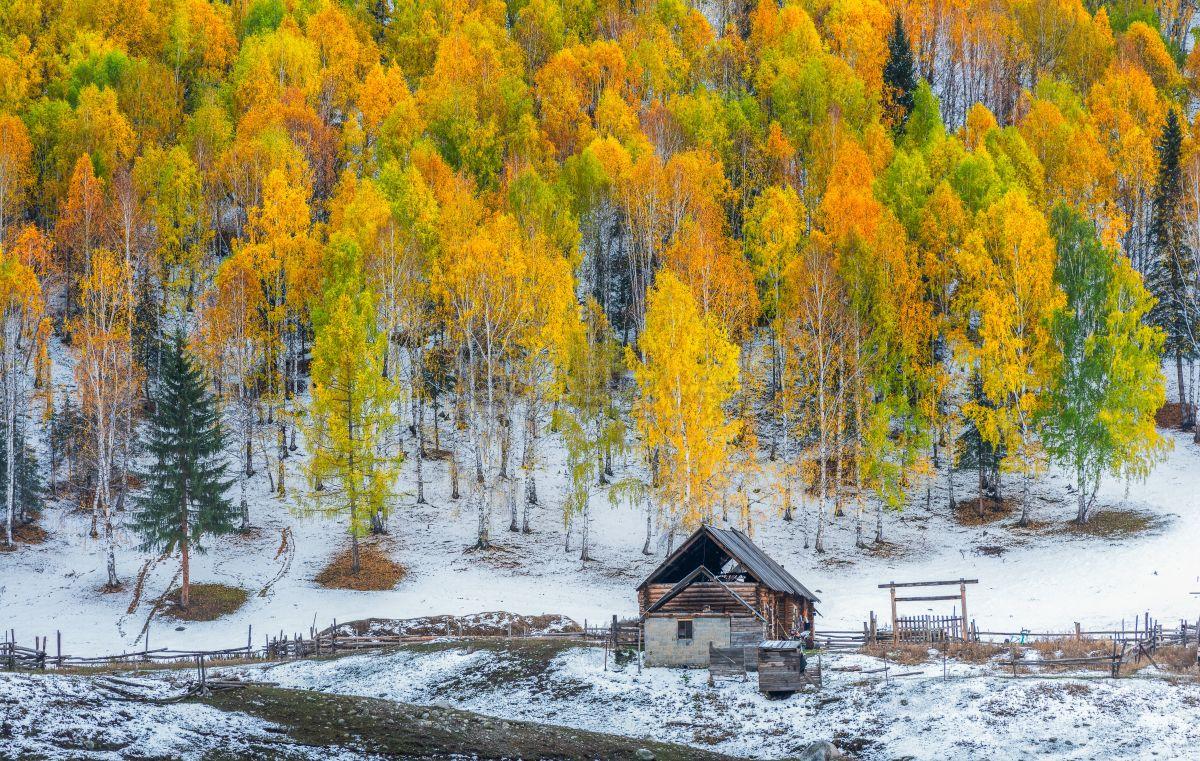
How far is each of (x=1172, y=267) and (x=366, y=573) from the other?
4531cm

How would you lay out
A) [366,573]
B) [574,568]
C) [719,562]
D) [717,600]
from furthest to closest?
[574,568] < [366,573] < [719,562] < [717,600]

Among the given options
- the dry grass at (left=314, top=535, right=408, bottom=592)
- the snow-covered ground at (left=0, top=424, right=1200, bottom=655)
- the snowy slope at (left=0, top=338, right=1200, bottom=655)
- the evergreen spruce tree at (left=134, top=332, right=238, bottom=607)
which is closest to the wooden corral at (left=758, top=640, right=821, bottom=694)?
the snowy slope at (left=0, top=338, right=1200, bottom=655)

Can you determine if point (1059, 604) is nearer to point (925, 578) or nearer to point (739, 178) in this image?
point (925, 578)

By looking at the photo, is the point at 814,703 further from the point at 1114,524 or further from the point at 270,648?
the point at 1114,524

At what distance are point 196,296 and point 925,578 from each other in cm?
4214

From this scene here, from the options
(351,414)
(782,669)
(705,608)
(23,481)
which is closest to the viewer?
(782,669)

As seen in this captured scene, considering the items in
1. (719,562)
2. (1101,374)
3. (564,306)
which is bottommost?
(719,562)

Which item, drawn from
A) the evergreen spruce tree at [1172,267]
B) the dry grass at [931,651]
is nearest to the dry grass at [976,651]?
the dry grass at [931,651]

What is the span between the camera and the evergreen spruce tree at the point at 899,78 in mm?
81894

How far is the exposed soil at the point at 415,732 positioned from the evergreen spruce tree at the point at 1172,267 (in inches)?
1654

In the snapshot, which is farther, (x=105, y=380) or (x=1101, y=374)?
(x=105, y=380)

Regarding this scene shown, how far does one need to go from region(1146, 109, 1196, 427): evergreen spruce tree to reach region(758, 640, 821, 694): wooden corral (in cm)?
3463

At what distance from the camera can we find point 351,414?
49.9 meters

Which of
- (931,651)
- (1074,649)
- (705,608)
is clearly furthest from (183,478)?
(1074,649)
